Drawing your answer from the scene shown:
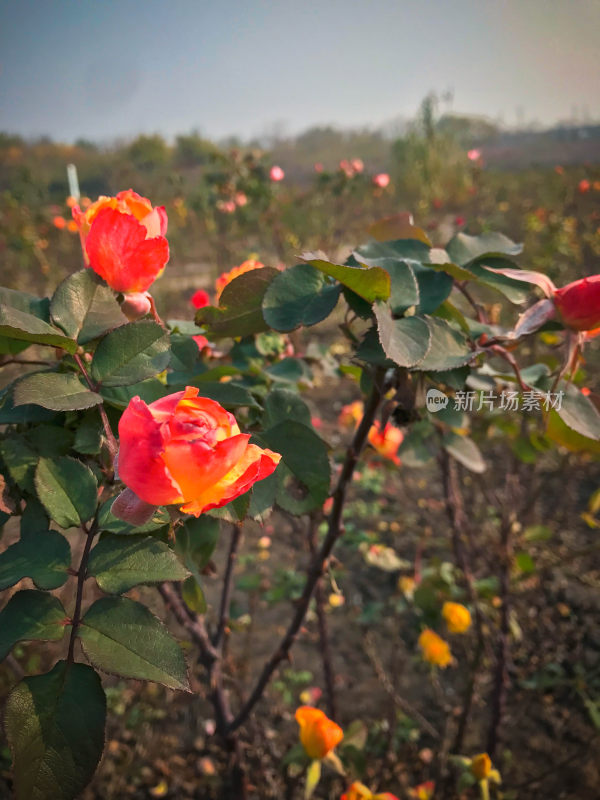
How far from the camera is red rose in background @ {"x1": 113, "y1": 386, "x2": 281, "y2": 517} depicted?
231 millimetres

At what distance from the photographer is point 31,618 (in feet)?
0.91

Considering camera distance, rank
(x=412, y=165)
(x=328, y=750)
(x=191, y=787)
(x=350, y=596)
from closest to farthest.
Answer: (x=328, y=750) → (x=191, y=787) → (x=350, y=596) → (x=412, y=165)

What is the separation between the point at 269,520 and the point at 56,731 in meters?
0.32

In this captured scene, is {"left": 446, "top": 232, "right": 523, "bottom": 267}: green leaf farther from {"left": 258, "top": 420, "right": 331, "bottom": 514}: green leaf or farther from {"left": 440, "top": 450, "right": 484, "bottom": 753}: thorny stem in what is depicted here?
{"left": 440, "top": 450, "right": 484, "bottom": 753}: thorny stem

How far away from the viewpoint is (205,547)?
0.38 m

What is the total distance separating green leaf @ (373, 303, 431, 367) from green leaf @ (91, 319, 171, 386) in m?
0.14

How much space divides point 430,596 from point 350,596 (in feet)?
1.36

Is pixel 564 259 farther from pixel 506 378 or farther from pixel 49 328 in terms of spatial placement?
pixel 49 328

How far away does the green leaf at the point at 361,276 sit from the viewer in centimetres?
31

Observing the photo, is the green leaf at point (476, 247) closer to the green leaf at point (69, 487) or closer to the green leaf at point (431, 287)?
the green leaf at point (431, 287)

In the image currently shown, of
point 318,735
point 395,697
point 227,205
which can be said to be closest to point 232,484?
point 318,735

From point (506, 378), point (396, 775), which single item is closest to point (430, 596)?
point (396, 775)

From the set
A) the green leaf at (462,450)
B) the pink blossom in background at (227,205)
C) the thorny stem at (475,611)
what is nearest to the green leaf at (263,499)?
the green leaf at (462,450)

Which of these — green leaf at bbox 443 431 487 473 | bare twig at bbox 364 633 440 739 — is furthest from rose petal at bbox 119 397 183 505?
bare twig at bbox 364 633 440 739
